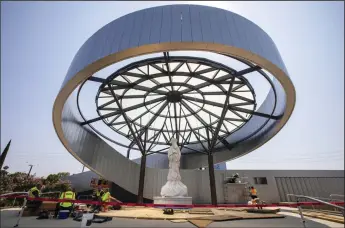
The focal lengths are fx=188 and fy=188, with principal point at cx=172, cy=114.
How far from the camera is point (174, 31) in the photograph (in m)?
11.5

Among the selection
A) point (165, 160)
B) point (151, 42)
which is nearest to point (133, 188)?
point (165, 160)

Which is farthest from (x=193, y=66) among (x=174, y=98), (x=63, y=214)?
(x=63, y=214)

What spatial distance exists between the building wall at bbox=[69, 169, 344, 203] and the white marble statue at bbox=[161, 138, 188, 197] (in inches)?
443

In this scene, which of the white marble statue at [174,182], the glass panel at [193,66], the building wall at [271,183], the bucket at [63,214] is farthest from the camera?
the building wall at [271,183]

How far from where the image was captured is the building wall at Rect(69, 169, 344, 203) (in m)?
30.2

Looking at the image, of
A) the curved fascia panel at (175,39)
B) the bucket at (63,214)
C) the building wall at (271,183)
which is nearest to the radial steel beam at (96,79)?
the curved fascia panel at (175,39)

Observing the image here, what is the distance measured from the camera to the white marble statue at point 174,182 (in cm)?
1895

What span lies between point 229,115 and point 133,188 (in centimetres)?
1818

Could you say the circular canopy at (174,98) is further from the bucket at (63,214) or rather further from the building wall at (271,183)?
the bucket at (63,214)

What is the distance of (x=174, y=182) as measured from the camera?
19859 mm

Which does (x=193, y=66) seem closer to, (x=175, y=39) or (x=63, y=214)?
(x=175, y=39)

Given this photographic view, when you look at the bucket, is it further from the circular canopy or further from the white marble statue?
the white marble statue

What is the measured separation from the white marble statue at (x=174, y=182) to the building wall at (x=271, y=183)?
1125cm

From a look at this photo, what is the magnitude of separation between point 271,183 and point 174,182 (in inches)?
795
